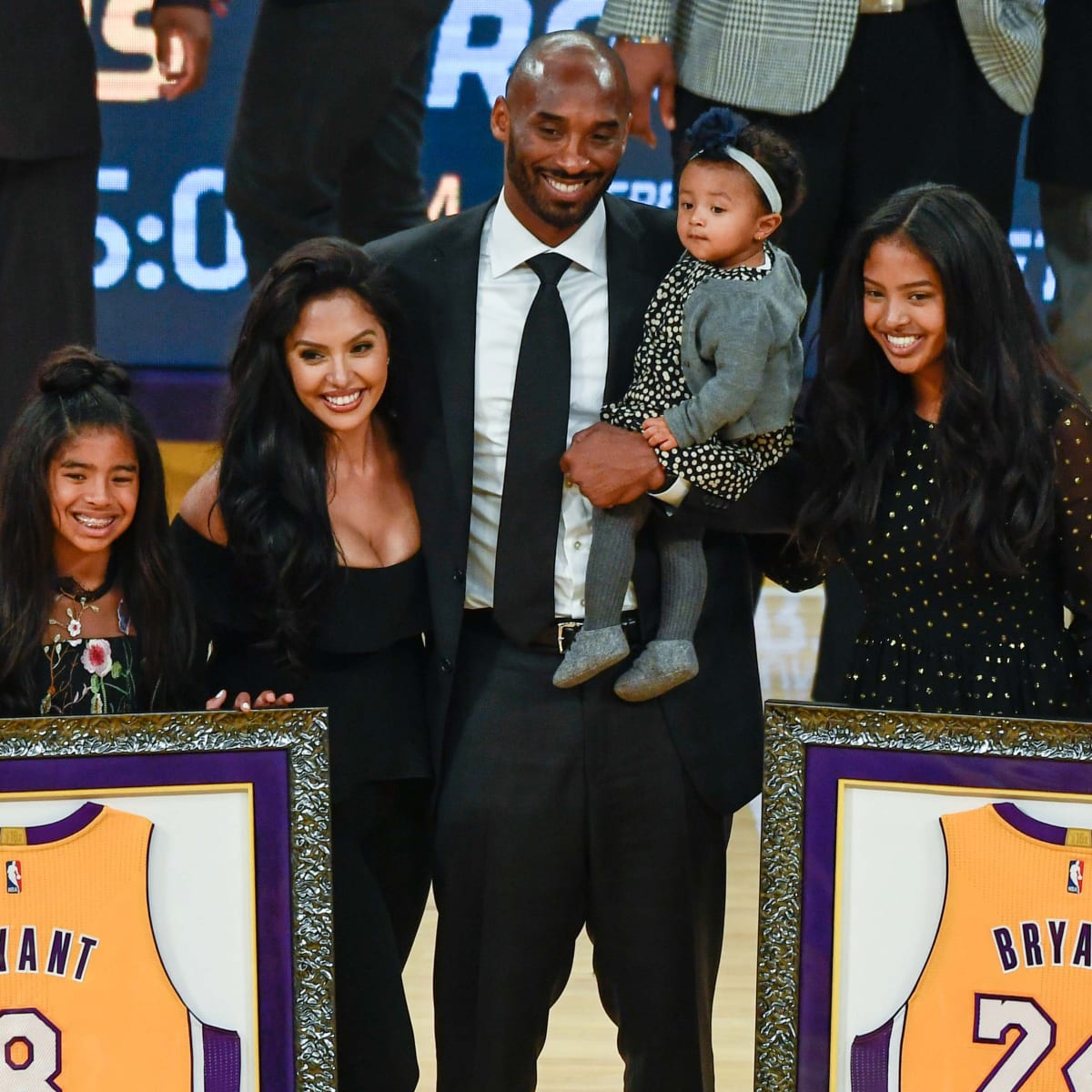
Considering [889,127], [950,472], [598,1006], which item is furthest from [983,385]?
[598,1006]

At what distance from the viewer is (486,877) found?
2691 millimetres

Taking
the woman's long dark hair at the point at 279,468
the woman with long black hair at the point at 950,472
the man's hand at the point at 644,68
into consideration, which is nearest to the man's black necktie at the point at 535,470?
the woman's long dark hair at the point at 279,468

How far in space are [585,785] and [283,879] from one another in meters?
0.58

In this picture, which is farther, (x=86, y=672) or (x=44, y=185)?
(x=44, y=185)

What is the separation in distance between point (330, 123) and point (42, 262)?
3.12ft

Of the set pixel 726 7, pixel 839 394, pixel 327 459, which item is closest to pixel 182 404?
pixel 726 7

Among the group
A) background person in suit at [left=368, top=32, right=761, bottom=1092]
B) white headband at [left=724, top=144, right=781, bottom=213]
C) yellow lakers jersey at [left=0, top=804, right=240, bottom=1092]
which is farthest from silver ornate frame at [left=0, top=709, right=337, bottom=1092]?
white headband at [left=724, top=144, right=781, bottom=213]

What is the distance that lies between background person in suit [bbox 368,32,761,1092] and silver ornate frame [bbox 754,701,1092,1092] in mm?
388

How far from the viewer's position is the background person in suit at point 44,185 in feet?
15.6

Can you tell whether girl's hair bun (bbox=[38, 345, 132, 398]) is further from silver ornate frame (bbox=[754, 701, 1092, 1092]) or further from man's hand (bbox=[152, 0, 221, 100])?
man's hand (bbox=[152, 0, 221, 100])

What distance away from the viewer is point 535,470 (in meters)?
2.64

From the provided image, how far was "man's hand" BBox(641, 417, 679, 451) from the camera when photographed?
→ 8.26 ft

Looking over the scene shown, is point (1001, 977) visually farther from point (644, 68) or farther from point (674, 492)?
point (644, 68)

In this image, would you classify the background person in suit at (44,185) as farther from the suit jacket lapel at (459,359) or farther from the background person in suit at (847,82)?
the suit jacket lapel at (459,359)
